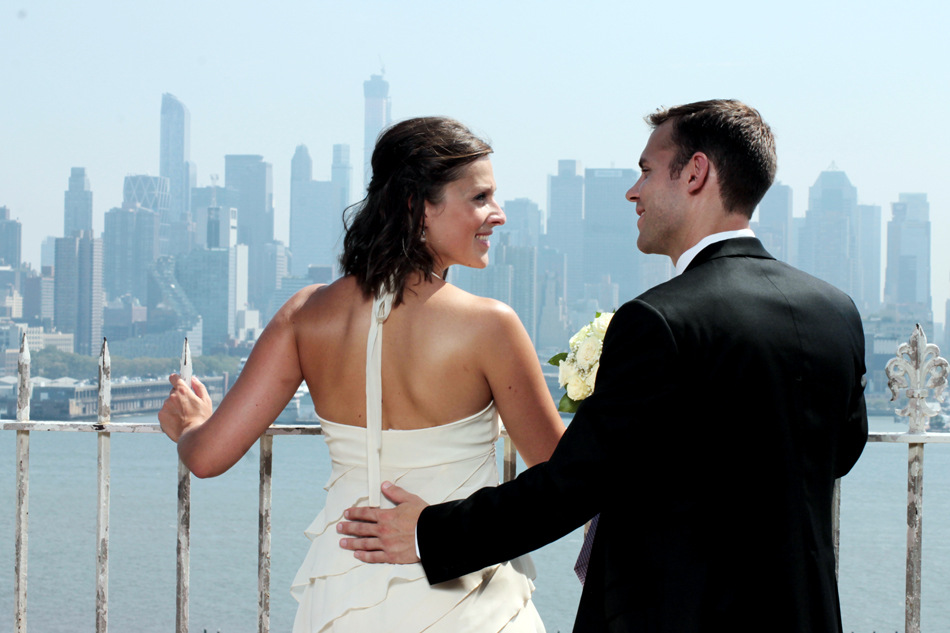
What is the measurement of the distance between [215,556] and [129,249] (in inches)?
2674

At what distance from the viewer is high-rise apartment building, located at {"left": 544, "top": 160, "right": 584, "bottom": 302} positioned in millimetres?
79125

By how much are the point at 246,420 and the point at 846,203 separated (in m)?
97.9

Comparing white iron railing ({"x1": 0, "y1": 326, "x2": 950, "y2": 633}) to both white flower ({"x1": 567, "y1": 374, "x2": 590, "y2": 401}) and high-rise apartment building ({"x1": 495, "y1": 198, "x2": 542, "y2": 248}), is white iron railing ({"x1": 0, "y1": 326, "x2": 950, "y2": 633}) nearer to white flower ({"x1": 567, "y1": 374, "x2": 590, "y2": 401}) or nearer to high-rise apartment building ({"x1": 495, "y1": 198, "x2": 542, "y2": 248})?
white flower ({"x1": 567, "y1": 374, "x2": 590, "y2": 401})

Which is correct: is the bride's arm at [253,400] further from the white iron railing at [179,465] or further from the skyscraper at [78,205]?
the skyscraper at [78,205]

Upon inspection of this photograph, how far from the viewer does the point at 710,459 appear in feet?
4.12

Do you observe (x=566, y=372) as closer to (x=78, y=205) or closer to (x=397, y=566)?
(x=397, y=566)

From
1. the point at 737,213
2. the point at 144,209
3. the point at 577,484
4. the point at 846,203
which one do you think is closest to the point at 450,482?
the point at 577,484

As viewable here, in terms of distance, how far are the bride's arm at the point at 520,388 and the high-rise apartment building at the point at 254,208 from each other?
86.1 meters

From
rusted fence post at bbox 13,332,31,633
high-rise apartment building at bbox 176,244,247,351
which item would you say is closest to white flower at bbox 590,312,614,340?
rusted fence post at bbox 13,332,31,633

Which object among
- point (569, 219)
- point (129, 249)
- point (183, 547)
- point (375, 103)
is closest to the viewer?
point (183, 547)

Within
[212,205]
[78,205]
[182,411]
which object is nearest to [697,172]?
[182,411]

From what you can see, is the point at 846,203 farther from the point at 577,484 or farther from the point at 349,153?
the point at 577,484

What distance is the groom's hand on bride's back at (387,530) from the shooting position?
1.57 metres

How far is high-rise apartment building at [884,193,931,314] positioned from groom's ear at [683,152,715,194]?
7386 cm
